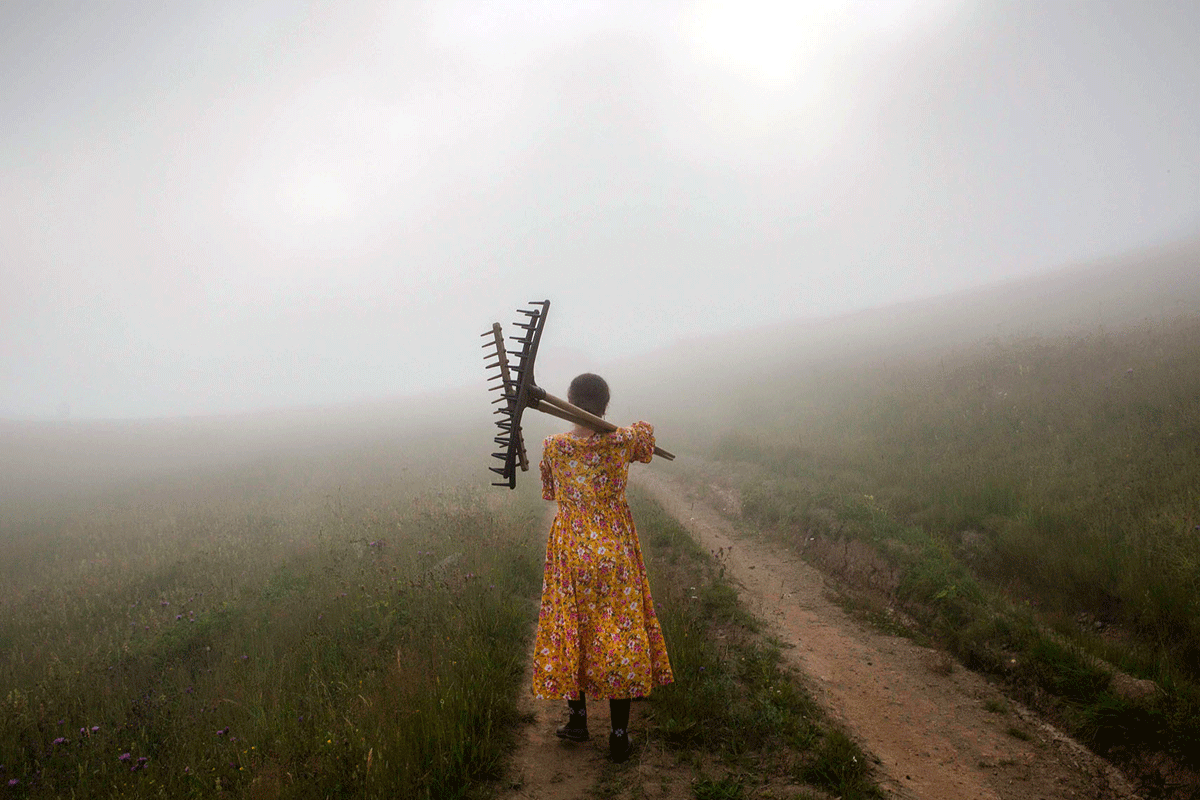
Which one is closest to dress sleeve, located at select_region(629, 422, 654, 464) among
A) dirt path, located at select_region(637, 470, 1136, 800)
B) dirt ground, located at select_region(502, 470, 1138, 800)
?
dirt ground, located at select_region(502, 470, 1138, 800)

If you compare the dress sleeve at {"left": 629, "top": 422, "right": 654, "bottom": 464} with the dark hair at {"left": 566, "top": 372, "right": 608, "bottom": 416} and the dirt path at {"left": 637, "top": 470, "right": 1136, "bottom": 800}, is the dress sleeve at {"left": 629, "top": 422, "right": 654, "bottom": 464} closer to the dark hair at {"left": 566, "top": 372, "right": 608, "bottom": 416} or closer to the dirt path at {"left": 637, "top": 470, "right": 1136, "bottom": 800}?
the dark hair at {"left": 566, "top": 372, "right": 608, "bottom": 416}

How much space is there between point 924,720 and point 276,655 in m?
7.32

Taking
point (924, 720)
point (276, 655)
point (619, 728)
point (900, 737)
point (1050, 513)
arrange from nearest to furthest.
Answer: point (619, 728)
point (900, 737)
point (924, 720)
point (276, 655)
point (1050, 513)

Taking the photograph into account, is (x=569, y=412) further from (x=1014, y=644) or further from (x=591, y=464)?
(x=1014, y=644)

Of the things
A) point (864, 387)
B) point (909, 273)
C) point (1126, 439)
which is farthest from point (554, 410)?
point (909, 273)

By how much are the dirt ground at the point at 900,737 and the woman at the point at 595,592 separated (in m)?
0.35

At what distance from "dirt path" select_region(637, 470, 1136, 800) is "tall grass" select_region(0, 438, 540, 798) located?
3.24m

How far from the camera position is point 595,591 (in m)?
4.17

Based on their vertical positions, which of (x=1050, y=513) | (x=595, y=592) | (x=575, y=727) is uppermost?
(x=595, y=592)

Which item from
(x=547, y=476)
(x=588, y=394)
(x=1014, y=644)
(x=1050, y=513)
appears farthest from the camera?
(x=1050, y=513)

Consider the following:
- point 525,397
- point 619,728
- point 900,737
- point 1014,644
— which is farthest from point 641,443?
point 1014,644

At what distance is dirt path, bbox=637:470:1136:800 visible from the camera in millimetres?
4090

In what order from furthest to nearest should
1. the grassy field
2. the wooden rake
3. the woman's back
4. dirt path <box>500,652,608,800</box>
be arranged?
the grassy field, the woman's back, the wooden rake, dirt path <box>500,652,608,800</box>

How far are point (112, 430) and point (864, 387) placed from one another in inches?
2215
